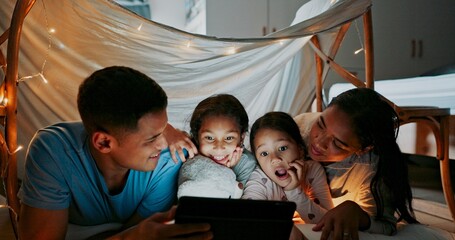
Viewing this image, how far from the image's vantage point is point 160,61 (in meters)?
1.39

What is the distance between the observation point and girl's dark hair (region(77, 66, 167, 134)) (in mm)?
764

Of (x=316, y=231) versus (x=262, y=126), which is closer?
(x=316, y=231)

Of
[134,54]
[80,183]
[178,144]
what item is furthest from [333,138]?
[134,54]

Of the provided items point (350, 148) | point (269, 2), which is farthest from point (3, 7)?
point (269, 2)

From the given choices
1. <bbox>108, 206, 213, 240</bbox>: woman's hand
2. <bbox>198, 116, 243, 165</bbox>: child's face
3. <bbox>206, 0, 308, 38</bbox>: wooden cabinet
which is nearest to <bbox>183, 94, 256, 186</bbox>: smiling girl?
<bbox>198, 116, 243, 165</bbox>: child's face

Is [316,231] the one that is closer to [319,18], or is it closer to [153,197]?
[153,197]

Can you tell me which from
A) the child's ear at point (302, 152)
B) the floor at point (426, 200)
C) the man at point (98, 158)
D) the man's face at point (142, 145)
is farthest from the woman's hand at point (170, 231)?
the floor at point (426, 200)

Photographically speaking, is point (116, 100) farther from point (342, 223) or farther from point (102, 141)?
point (342, 223)

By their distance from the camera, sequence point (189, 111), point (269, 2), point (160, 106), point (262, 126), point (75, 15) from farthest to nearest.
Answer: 1. point (269, 2)
2. point (189, 111)
3. point (75, 15)
4. point (262, 126)
5. point (160, 106)

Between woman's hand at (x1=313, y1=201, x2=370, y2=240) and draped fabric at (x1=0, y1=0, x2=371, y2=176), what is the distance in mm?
585

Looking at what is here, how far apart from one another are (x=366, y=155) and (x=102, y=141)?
735 millimetres

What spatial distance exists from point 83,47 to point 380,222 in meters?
1.14

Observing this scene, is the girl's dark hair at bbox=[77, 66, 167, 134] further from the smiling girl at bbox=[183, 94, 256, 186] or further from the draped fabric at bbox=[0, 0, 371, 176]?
the draped fabric at bbox=[0, 0, 371, 176]

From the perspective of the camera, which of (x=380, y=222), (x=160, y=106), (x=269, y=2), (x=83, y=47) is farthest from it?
(x=269, y=2)
